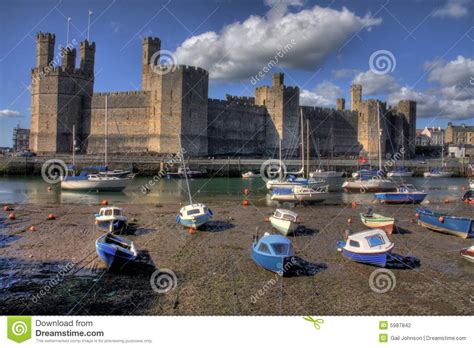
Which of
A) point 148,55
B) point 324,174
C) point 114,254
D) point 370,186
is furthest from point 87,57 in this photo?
point 114,254

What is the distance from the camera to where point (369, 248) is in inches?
341

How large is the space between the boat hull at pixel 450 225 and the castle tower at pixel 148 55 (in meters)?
32.7

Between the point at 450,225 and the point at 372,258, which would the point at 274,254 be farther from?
the point at 450,225

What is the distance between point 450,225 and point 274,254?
618cm

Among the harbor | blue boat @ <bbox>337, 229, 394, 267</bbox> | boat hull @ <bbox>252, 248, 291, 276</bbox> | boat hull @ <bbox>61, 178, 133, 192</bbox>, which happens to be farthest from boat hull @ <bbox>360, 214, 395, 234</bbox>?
boat hull @ <bbox>61, 178, 133, 192</bbox>

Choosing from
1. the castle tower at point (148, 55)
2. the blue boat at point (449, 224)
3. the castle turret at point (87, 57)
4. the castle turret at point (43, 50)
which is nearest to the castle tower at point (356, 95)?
the castle tower at point (148, 55)

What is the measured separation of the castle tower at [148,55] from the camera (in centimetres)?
4109

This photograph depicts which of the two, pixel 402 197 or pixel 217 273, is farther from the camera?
pixel 402 197

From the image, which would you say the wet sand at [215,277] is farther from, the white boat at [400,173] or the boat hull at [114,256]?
the white boat at [400,173]

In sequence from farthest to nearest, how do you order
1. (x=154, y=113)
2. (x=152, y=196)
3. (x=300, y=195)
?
(x=154, y=113) < (x=152, y=196) < (x=300, y=195)

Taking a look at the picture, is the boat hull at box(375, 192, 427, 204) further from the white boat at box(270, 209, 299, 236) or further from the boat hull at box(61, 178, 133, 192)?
the boat hull at box(61, 178, 133, 192)

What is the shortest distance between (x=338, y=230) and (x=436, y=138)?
10046 centimetres

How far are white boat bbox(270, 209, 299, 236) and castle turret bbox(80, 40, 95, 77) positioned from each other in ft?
113

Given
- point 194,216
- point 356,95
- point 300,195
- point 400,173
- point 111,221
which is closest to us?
point 111,221
